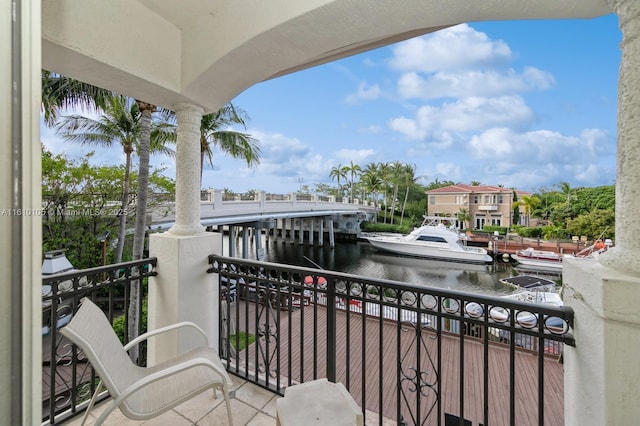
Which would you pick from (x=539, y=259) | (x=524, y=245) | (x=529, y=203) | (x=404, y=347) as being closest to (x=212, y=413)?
(x=404, y=347)

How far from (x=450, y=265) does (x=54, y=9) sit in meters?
18.5

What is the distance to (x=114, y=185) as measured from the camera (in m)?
8.23

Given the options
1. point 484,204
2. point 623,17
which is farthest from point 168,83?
point 484,204

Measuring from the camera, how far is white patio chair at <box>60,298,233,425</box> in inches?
48.8

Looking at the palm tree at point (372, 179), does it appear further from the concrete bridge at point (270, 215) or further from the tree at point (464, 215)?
the tree at point (464, 215)

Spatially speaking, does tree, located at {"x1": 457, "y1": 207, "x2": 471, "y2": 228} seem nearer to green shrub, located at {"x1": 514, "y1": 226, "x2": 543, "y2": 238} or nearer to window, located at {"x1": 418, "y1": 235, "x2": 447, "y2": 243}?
green shrub, located at {"x1": 514, "y1": 226, "x2": 543, "y2": 238}

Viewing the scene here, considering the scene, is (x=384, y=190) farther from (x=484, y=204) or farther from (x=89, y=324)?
(x=89, y=324)

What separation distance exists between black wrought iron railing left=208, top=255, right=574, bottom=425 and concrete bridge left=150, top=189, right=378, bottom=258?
5.57 meters

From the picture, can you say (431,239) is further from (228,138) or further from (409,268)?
(228,138)

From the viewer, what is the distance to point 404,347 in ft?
17.1

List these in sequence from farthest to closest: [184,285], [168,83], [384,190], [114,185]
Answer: [384,190]
[114,185]
[184,285]
[168,83]

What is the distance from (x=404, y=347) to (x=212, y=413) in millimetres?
4240

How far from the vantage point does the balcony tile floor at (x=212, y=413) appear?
179 cm

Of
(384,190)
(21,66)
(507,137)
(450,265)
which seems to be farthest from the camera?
(507,137)
